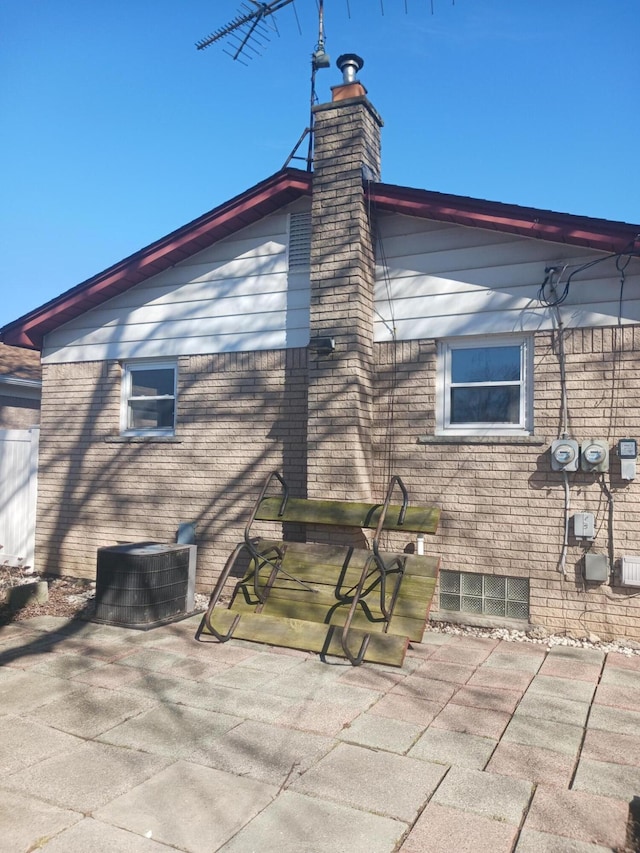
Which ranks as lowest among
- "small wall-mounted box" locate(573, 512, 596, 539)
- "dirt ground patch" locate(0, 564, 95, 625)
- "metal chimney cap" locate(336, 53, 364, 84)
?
"dirt ground patch" locate(0, 564, 95, 625)

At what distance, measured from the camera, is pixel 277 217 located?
8.41 metres

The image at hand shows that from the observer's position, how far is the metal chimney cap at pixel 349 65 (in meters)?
7.97

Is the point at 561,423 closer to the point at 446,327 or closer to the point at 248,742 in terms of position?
the point at 446,327

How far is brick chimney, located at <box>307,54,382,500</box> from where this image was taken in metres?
7.33

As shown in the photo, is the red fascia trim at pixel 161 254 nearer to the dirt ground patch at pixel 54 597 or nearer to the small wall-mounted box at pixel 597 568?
the dirt ground patch at pixel 54 597

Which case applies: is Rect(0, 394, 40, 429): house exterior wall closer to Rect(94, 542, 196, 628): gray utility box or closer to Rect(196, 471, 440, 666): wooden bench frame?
Rect(94, 542, 196, 628): gray utility box

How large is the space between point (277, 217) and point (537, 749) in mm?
6534

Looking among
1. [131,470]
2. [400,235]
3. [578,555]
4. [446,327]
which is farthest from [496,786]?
[131,470]

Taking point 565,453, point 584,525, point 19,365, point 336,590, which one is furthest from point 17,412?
point 584,525

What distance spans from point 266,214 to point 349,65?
1967 millimetres

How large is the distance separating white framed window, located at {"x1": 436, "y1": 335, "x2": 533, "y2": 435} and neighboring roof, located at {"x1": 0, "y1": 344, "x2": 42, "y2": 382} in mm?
11021

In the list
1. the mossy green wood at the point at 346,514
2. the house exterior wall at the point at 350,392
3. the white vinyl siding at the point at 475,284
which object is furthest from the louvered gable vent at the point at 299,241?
the mossy green wood at the point at 346,514

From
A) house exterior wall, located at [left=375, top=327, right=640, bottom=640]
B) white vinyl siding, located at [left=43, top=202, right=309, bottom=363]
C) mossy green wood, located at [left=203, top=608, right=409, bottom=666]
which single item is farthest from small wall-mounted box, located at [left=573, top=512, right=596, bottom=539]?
white vinyl siding, located at [left=43, top=202, right=309, bottom=363]

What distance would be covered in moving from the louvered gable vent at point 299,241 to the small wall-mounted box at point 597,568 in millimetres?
4528
